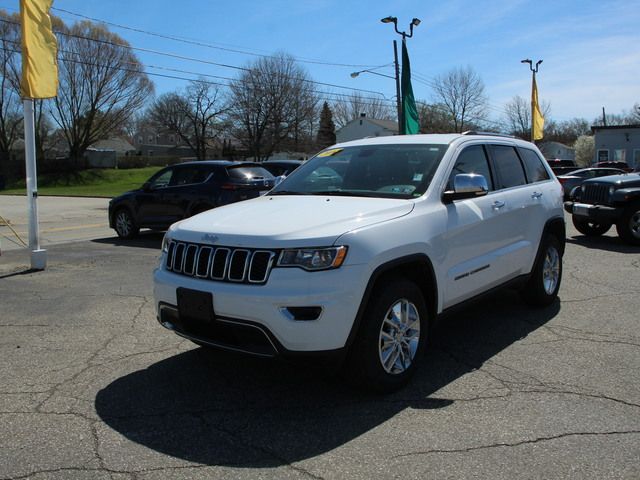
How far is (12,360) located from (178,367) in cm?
144

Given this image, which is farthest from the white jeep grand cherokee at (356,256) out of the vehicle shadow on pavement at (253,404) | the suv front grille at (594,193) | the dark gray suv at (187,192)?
the suv front grille at (594,193)

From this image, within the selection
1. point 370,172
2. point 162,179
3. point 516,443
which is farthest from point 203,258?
point 162,179

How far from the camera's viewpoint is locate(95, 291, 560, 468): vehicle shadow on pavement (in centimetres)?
323

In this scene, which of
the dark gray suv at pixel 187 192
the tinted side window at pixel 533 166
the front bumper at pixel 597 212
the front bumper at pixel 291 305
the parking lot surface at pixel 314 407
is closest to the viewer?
the parking lot surface at pixel 314 407

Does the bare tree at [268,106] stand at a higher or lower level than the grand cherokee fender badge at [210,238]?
higher

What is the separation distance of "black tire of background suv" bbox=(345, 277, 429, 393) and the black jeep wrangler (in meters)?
8.65

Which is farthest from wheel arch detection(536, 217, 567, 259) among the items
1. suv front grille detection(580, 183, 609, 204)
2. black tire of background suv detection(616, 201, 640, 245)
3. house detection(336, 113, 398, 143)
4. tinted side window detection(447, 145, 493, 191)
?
house detection(336, 113, 398, 143)

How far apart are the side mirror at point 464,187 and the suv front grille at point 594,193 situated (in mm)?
8126

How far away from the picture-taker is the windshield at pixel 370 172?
14.6ft

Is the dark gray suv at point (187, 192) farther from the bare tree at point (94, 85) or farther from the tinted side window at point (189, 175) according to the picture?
the bare tree at point (94, 85)

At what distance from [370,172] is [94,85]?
177 feet

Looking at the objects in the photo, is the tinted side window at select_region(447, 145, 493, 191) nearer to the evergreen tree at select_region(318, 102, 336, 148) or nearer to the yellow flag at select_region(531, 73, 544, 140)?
the yellow flag at select_region(531, 73, 544, 140)

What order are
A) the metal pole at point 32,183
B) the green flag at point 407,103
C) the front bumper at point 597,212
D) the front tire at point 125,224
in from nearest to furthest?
the metal pole at point 32,183 < the front bumper at point 597,212 < the front tire at point 125,224 < the green flag at point 407,103

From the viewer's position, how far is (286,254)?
11.3ft
